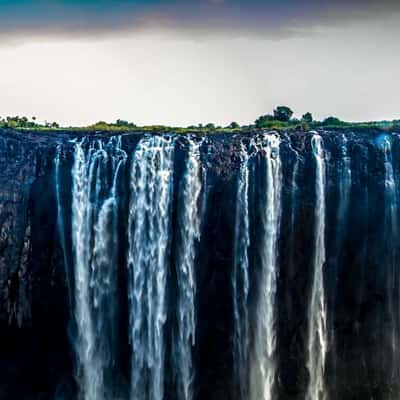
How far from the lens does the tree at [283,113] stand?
3853 centimetres

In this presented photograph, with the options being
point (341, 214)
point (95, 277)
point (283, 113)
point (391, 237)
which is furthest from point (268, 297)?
point (283, 113)

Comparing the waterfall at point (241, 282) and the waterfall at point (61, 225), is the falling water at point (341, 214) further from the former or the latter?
the waterfall at point (61, 225)

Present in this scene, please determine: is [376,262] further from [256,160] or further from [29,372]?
[29,372]

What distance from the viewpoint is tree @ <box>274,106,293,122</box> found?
38531mm

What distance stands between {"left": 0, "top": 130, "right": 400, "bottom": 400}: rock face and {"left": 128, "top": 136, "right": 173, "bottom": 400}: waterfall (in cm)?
7

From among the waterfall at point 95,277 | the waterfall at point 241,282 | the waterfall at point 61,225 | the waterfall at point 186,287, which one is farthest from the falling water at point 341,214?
the waterfall at point 61,225

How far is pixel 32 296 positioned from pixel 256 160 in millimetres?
9007

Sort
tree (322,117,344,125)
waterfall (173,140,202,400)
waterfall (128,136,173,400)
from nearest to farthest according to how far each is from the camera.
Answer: waterfall (128,136,173,400)
waterfall (173,140,202,400)
tree (322,117,344,125)

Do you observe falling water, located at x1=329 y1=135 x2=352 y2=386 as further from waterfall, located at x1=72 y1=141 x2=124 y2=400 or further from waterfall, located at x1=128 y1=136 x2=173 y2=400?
→ waterfall, located at x1=72 y1=141 x2=124 y2=400

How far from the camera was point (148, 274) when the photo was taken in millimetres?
28578

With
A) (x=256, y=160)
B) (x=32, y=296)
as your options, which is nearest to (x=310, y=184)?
(x=256, y=160)

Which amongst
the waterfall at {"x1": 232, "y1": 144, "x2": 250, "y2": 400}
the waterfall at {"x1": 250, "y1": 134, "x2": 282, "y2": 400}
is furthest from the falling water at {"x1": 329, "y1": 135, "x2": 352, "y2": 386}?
the waterfall at {"x1": 232, "y1": 144, "x2": 250, "y2": 400}

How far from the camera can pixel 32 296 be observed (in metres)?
29.2

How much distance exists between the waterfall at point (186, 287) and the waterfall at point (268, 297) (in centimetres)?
222
